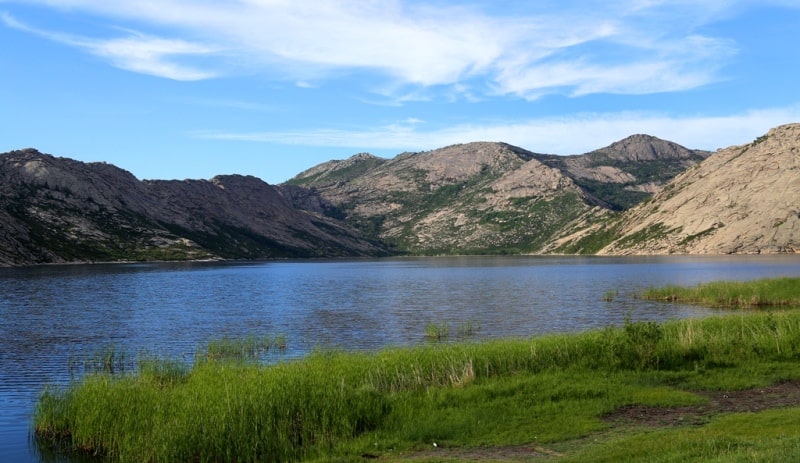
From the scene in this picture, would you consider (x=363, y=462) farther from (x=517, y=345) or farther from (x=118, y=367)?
(x=118, y=367)

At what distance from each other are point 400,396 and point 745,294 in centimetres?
6501

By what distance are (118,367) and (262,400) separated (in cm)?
2469

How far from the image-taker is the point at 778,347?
37.1 m

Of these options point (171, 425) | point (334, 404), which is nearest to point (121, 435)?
point (171, 425)

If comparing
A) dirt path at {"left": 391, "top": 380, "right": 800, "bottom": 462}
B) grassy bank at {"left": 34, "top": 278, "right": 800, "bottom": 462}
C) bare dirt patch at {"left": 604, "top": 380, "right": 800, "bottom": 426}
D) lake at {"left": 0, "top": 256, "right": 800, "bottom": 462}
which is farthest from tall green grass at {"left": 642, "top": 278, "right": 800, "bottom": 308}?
bare dirt patch at {"left": 604, "top": 380, "right": 800, "bottom": 426}

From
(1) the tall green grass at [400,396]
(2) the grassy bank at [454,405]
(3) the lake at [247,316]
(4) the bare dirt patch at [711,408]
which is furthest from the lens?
(3) the lake at [247,316]

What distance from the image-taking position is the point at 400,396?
2995cm

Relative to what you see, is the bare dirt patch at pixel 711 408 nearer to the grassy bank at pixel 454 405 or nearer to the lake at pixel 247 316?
the grassy bank at pixel 454 405

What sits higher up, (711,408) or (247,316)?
(711,408)

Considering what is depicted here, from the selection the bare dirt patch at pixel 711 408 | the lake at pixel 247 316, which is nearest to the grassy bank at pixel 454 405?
the bare dirt patch at pixel 711 408

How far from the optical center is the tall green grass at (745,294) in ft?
245

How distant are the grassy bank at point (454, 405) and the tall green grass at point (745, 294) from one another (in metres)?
40.6

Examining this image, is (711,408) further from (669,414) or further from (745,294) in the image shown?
(745,294)

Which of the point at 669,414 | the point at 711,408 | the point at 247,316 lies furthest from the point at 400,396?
the point at 247,316
